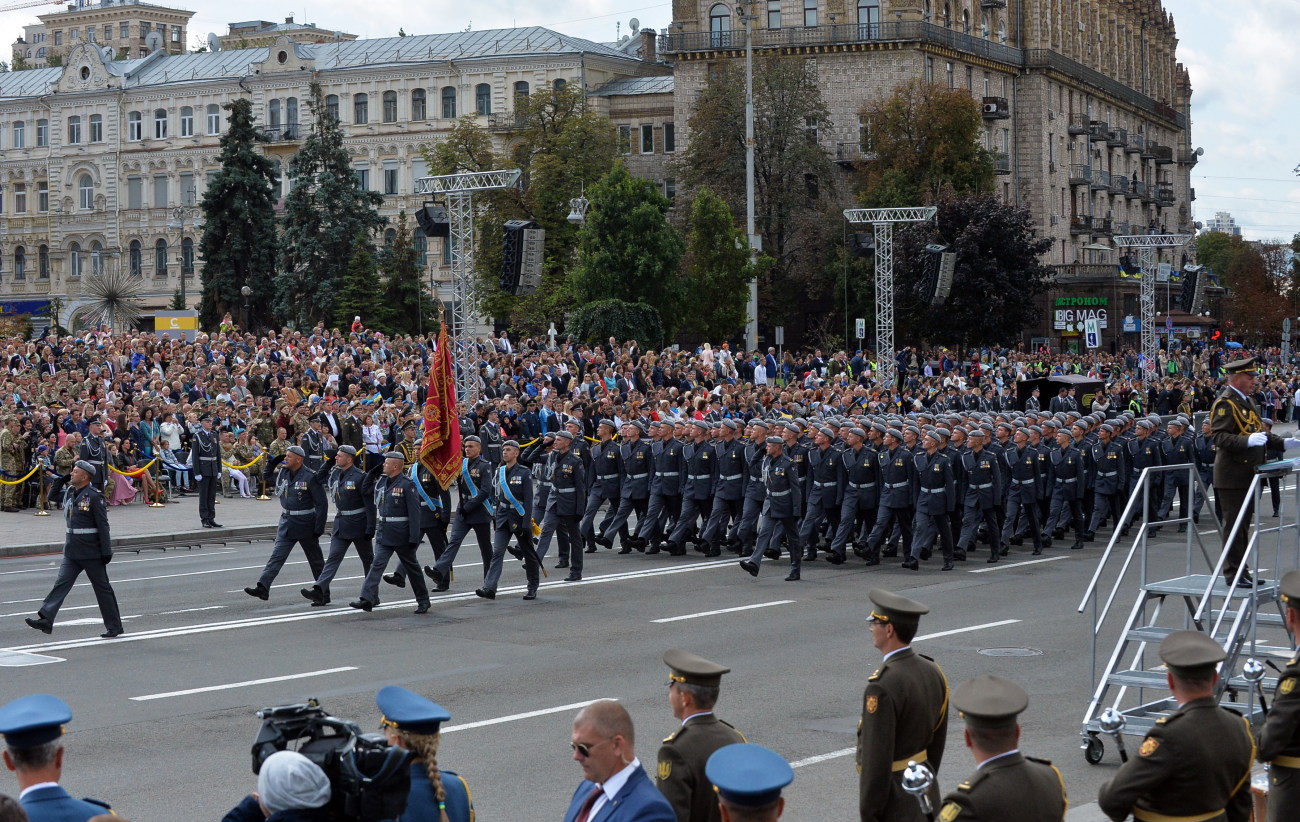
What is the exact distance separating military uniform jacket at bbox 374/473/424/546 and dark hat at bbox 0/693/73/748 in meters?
11.6

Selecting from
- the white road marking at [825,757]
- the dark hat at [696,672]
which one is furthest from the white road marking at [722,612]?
the dark hat at [696,672]

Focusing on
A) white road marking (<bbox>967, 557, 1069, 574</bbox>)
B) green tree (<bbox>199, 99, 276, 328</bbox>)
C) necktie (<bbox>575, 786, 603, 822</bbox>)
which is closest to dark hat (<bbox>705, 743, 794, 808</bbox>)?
necktie (<bbox>575, 786, 603, 822</bbox>)

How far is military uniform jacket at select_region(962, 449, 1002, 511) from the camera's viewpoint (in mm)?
21719

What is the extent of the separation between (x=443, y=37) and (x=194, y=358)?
163 ft

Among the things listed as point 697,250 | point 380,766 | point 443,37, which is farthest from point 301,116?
point 380,766

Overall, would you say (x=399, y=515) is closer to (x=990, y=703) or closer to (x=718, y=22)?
(x=990, y=703)

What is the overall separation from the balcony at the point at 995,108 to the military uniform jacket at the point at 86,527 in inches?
2626

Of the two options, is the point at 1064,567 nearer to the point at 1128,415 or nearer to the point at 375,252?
A: the point at 1128,415

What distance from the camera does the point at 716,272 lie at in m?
56.1

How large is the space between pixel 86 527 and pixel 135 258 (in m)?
75.5

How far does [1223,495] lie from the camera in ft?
41.7

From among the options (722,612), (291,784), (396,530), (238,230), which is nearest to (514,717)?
(396,530)

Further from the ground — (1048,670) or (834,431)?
(834,431)

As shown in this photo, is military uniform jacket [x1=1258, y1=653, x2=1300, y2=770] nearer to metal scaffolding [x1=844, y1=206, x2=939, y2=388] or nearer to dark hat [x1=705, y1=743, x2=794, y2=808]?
dark hat [x1=705, y1=743, x2=794, y2=808]
